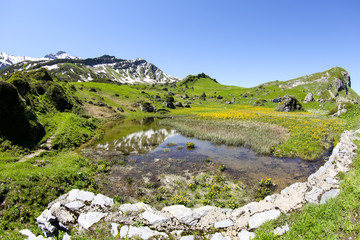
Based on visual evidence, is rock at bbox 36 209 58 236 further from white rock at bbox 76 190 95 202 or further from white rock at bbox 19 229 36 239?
white rock at bbox 76 190 95 202

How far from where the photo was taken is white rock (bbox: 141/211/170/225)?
345 inches

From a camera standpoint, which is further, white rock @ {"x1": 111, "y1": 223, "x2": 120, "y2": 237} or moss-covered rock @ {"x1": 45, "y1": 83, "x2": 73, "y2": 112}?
moss-covered rock @ {"x1": 45, "y1": 83, "x2": 73, "y2": 112}

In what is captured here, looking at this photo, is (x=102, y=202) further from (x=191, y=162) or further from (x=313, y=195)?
(x=191, y=162)

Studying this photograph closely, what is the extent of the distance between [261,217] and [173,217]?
15.0 ft

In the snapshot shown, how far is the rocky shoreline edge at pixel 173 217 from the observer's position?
8.20 metres

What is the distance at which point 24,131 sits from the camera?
2319 centimetres

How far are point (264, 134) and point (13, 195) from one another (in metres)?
37.4

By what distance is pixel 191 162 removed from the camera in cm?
2250

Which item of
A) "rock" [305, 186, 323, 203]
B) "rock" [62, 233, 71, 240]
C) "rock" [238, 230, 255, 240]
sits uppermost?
"rock" [305, 186, 323, 203]

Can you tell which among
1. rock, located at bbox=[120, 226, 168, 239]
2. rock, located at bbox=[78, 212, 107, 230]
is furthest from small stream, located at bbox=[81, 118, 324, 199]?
rock, located at bbox=[120, 226, 168, 239]

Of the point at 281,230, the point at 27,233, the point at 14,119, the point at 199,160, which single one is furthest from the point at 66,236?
the point at 14,119

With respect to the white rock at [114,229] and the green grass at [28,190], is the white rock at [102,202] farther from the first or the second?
the green grass at [28,190]

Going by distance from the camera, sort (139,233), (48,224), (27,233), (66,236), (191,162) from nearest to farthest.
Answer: (139,233), (66,236), (48,224), (27,233), (191,162)

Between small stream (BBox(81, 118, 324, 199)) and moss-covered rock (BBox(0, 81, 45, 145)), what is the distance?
7.36m
